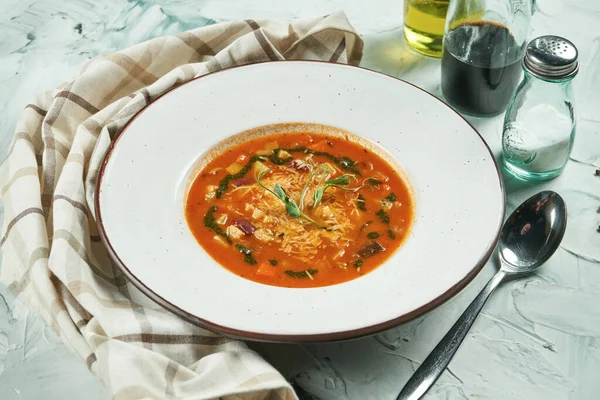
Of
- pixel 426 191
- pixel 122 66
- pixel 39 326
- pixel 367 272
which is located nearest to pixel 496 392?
pixel 367 272

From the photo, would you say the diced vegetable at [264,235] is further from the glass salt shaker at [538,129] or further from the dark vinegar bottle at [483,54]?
the dark vinegar bottle at [483,54]

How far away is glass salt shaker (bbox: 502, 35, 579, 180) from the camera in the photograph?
2926 mm

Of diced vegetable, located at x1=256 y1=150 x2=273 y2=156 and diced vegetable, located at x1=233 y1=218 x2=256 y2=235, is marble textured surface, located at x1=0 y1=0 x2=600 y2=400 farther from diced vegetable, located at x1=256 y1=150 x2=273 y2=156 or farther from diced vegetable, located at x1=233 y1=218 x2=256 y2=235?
diced vegetable, located at x1=256 y1=150 x2=273 y2=156

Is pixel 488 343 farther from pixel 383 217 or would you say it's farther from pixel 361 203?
pixel 361 203

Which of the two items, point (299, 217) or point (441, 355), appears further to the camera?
point (299, 217)

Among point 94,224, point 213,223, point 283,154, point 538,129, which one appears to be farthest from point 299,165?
point 538,129

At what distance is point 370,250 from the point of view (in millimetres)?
2580

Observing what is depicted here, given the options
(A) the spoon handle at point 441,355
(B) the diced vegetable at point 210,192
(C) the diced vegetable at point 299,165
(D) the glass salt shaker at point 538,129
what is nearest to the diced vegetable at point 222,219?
(B) the diced vegetable at point 210,192

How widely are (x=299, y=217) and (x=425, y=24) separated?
4.44ft

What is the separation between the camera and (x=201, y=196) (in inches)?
110

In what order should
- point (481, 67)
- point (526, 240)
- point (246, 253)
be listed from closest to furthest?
point (246, 253) → point (526, 240) → point (481, 67)

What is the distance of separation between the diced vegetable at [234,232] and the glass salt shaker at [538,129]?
110 cm

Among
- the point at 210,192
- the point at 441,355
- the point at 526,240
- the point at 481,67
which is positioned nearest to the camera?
the point at 441,355

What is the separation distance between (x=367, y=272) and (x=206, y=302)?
54 centimetres
